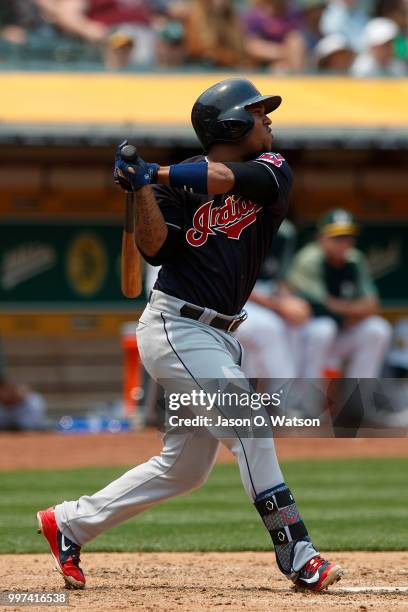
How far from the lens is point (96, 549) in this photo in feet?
19.1

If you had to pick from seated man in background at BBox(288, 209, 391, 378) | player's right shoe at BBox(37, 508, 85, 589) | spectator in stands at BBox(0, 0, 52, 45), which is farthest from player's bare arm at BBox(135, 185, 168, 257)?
spectator in stands at BBox(0, 0, 52, 45)

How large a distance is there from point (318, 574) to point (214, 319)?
3.07 feet

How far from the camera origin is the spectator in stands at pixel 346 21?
43.2ft

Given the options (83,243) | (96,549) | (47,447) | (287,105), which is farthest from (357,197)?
(96,549)

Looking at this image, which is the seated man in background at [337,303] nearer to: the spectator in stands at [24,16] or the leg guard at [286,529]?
the spectator in stands at [24,16]

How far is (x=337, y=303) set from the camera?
11195 mm

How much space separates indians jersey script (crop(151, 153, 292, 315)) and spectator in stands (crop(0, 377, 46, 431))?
22.4 ft

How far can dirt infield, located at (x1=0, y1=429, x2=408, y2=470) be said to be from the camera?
9.30m

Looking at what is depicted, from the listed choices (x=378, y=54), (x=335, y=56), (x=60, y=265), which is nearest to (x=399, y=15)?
(x=378, y=54)

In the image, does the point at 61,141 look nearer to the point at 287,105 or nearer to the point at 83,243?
the point at 83,243

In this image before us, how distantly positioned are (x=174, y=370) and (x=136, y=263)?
411 millimetres

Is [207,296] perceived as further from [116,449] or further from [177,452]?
[116,449]

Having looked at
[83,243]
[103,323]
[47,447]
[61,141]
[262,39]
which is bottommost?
[47,447]

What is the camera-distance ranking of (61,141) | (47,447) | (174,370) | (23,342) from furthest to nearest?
(23,342)
(61,141)
(47,447)
(174,370)
